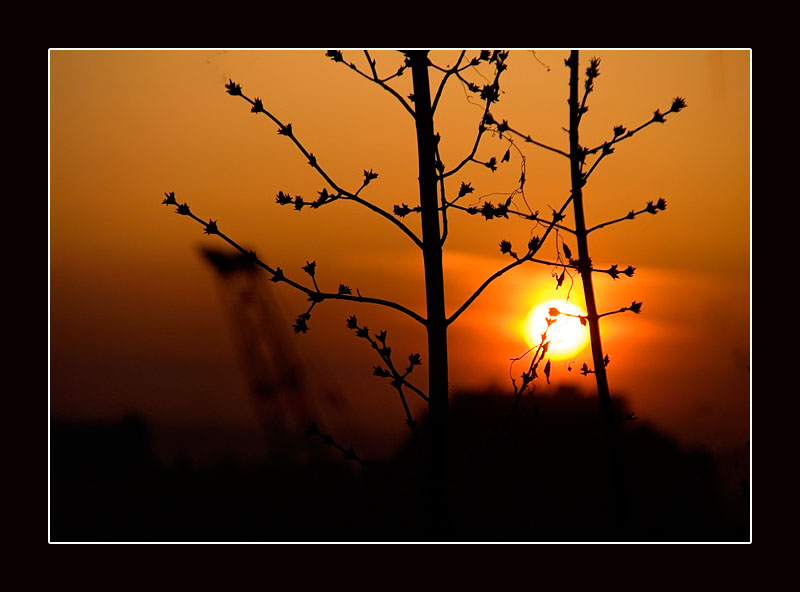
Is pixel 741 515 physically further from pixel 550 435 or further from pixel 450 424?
pixel 450 424

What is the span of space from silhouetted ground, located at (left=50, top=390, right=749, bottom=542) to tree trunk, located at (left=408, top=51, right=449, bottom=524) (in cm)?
24

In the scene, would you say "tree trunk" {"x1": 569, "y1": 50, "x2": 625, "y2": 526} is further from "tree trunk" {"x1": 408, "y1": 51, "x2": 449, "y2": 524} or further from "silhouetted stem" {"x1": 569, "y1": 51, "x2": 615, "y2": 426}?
"tree trunk" {"x1": 408, "y1": 51, "x2": 449, "y2": 524}

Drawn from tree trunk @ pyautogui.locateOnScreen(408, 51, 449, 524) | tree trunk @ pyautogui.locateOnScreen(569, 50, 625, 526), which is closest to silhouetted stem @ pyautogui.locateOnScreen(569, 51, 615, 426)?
tree trunk @ pyautogui.locateOnScreen(569, 50, 625, 526)

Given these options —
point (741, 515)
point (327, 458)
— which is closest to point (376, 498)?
point (327, 458)

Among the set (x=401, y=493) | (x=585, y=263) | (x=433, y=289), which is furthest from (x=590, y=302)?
(x=401, y=493)

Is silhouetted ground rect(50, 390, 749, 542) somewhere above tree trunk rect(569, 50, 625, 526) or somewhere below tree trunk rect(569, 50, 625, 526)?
below

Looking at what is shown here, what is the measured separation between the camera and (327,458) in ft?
11.1

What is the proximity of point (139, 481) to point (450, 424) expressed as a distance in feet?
4.63

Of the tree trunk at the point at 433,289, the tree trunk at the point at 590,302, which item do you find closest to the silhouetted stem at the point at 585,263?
the tree trunk at the point at 590,302

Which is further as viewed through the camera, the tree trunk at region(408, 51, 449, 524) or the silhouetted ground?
the silhouetted ground

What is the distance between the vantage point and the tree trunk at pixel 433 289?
300cm

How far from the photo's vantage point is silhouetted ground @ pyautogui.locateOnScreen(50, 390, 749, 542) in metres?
3.32

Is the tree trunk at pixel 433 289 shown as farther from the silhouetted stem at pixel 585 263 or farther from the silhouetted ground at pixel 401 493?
the silhouetted stem at pixel 585 263

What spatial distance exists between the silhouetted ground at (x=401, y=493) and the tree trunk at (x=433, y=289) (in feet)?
0.80
